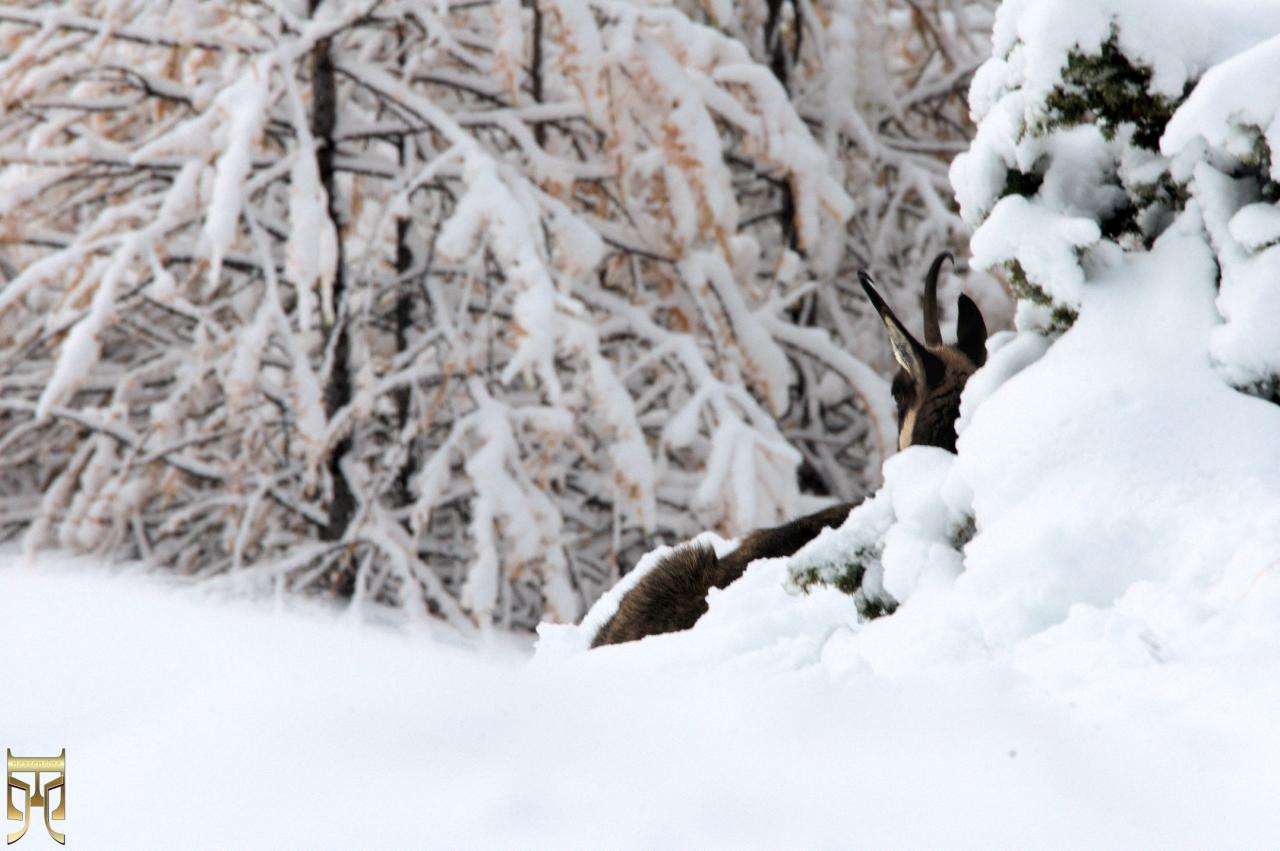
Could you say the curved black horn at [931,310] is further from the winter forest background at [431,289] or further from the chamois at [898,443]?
the winter forest background at [431,289]

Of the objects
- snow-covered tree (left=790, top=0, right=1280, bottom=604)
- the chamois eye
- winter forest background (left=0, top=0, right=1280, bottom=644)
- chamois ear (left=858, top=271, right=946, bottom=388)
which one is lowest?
winter forest background (left=0, top=0, right=1280, bottom=644)

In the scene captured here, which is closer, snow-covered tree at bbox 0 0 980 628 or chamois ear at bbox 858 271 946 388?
chamois ear at bbox 858 271 946 388

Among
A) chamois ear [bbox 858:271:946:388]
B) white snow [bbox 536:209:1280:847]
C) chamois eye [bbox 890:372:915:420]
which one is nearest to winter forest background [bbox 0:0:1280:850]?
white snow [bbox 536:209:1280:847]

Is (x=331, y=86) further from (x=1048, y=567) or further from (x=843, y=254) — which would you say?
(x=1048, y=567)

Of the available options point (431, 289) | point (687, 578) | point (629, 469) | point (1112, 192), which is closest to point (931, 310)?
point (1112, 192)

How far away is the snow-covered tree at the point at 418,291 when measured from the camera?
4.59 m

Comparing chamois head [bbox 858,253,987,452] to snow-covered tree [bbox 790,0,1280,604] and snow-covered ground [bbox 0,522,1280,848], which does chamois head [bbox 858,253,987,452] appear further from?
snow-covered ground [bbox 0,522,1280,848]

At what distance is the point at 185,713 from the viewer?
1.81 m

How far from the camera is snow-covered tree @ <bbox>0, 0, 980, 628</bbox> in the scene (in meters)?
4.59

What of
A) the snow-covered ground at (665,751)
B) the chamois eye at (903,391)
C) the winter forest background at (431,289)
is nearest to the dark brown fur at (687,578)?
the chamois eye at (903,391)

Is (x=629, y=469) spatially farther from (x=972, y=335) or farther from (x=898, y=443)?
(x=972, y=335)

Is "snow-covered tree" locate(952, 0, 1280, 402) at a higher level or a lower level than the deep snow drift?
higher

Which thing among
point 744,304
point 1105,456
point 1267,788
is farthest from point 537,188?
point 1267,788

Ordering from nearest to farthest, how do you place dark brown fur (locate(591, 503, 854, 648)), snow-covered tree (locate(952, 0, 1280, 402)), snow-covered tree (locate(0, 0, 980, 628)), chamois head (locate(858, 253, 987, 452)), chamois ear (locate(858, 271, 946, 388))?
snow-covered tree (locate(952, 0, 1280, 402)) → chamois ear (locate(858, 271, 946, 388)) → chamois head (locate(858, 253, 987, 452)) → dark brown fur (locate(591, 503, 854, 648)) → snow-covered tree (locate(0, 0, 980, 628))
